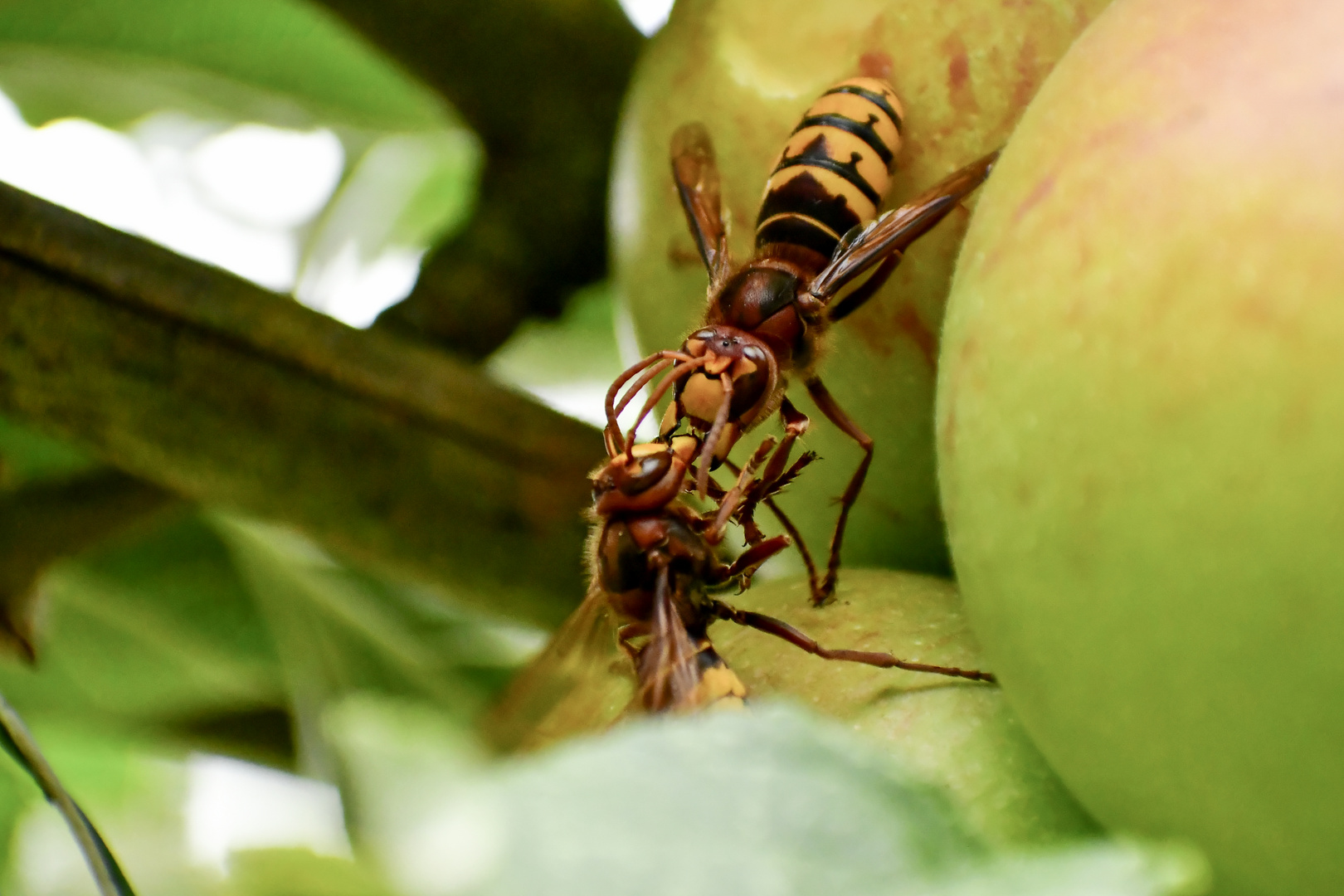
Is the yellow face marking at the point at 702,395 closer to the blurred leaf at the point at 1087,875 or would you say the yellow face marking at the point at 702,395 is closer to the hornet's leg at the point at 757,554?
the hornet's leg at the point at 757,554

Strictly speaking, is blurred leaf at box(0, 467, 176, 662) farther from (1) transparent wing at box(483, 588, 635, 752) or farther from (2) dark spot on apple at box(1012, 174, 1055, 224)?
(2) dark spot on apple at box(1012, 174, 1055, 224)

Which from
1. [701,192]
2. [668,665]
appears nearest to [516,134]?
[701,192]

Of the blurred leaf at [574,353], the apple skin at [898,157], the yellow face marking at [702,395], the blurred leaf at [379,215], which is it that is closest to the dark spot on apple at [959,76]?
the apple skin at [898,157]

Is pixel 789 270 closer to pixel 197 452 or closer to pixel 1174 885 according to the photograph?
pixel 197 452

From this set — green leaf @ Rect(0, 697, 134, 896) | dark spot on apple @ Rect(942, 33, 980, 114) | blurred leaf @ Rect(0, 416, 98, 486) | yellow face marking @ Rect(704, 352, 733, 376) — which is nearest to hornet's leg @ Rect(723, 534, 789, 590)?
yellow face marking @ Rect(704, 352, 733, 376)

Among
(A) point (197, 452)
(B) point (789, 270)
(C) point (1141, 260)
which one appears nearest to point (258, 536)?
(A) point (197, 452)
